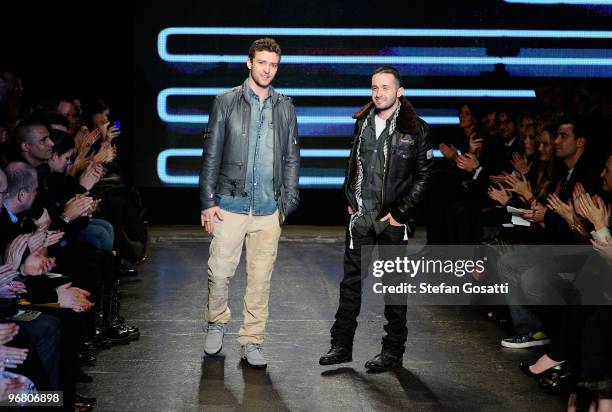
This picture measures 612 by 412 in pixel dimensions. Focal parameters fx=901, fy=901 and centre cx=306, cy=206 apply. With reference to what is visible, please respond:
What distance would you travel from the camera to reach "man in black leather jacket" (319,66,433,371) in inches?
193

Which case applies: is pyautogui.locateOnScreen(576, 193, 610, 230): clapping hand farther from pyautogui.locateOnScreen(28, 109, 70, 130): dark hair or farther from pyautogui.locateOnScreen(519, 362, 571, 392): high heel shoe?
pyautogui.locateOnScreen(28, 109, 70, 130): dark hair

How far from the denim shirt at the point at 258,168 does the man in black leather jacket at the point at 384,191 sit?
0.47 metres

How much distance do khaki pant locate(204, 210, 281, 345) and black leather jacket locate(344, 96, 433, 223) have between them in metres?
0.52

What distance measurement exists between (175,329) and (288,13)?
16.1 ft

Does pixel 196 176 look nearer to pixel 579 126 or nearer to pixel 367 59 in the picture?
pixel 367 59

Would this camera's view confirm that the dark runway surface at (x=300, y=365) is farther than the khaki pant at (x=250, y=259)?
No

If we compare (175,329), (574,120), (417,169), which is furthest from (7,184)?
(574,120)

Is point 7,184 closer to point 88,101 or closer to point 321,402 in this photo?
point 321,402

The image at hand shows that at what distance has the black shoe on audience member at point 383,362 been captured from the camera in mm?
4863

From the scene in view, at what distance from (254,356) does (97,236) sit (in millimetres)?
1665

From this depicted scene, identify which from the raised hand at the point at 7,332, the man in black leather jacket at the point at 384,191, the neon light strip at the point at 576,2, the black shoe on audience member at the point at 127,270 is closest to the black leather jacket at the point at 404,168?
the man in black leather jacket at the point at 384,191

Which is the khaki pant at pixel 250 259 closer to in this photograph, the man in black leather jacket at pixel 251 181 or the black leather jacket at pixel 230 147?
the man in black leather jacket at pixel 251 181

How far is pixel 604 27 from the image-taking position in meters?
9.74

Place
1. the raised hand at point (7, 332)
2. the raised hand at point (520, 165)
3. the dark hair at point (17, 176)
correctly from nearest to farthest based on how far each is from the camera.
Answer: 1. the raised hand at point (7, 332)
2. the dark hair at point (17, 176)
3. the raised hand at point (520, 165)
